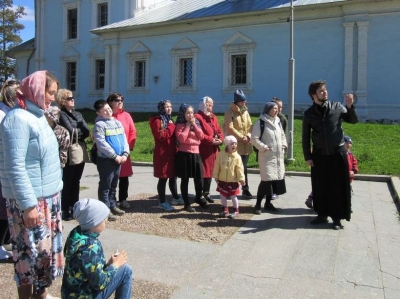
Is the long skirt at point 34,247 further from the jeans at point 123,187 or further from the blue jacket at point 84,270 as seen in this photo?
the jeans at point 123,187

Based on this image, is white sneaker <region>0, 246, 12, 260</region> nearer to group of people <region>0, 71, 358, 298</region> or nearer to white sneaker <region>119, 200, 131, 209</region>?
group of people <region>0, 71, 358, 298</region>

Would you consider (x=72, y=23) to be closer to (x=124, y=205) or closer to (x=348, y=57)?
(x=348, y=57)

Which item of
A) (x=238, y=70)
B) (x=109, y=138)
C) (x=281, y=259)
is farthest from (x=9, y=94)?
(x=238, y=70)

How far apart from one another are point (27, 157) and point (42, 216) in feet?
1.66

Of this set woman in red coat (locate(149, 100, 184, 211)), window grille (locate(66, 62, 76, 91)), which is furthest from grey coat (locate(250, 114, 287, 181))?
window grille (locate(66, 62, 76, 91))

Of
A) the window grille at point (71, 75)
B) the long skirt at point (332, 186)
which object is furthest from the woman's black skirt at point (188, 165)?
the window grille at point (71, 75)

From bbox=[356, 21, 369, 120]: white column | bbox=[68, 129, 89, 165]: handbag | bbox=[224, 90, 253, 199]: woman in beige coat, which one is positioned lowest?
bbox=[68, 129, 89, 165]: handbag

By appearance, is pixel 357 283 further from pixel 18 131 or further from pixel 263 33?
Result: pixel 263 33

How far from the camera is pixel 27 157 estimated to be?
11.3 ft

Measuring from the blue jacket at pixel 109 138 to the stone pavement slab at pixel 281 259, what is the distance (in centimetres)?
115

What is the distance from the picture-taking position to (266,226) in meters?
6.34

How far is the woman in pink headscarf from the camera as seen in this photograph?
334 cm

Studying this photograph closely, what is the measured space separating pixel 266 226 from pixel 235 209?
0.62 metres

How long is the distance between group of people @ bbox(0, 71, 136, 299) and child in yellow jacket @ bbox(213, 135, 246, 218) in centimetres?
329
